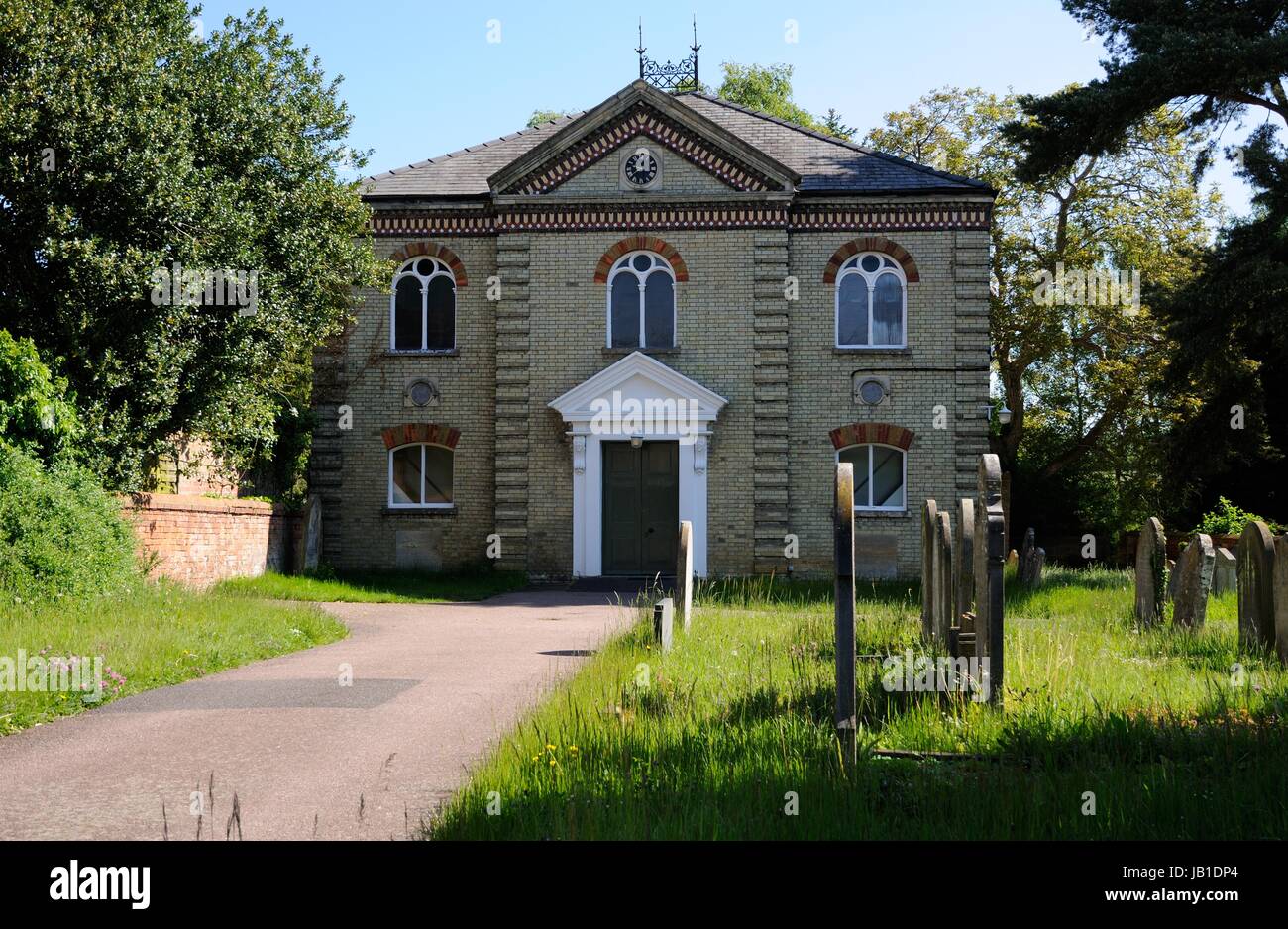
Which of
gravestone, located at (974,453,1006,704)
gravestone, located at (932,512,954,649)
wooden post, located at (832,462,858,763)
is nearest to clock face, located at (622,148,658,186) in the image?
gravestone, located at (932,512,954,649)

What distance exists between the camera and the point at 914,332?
75.4 ft

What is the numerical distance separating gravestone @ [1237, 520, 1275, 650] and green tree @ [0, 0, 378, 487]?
13511 millimetres

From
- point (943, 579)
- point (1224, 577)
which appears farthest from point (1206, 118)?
point (943, 579)

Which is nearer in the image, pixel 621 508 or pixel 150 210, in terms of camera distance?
pixel 150 210

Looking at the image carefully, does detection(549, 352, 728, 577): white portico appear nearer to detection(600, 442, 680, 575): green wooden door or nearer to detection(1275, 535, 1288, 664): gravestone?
detection(600, 442, 680, 575): green wooden door

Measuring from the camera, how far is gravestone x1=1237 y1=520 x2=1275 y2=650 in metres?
10.6

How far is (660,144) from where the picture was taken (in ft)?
74.2

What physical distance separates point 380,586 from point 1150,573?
13027 millimetres

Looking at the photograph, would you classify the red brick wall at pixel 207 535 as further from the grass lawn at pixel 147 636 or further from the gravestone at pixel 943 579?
the gravestone at pixel 943 579

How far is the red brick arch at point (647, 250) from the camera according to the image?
22906 millimetres

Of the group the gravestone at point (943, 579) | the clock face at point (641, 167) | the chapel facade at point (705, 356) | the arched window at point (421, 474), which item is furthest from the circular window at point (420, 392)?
the gravestone at point (943, 579)

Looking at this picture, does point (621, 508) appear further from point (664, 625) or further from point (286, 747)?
point (286, 747)

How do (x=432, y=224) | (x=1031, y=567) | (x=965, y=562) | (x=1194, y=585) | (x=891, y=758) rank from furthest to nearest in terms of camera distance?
(x=432, y=224)
(x=1031, y=567)
(x=1194, y=585)
(x=965, y=562)
(x=891, y=758)

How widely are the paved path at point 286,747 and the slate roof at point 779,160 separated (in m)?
13.9
